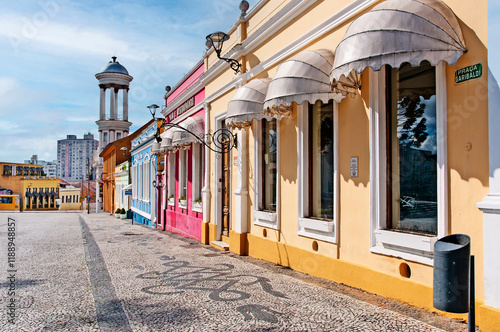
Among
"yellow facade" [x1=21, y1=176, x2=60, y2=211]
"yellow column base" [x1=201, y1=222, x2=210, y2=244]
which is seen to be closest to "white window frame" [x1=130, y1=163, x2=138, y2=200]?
"yellow column base" [x1=201, y1=222, x2=210, y2=244]

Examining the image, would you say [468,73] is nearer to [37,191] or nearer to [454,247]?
[454,247]

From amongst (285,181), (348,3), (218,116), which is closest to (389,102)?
(348,3)

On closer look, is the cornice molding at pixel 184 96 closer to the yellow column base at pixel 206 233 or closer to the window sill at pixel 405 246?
the yellow column base at pixel 206 233

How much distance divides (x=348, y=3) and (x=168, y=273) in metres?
5.52

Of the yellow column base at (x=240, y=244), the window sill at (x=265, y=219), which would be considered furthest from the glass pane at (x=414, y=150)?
the yellow column base at (x=240, y=244)

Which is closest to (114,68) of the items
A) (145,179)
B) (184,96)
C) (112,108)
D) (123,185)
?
(112,108)

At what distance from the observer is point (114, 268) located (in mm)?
8461

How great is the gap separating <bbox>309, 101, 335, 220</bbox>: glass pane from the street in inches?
48.2

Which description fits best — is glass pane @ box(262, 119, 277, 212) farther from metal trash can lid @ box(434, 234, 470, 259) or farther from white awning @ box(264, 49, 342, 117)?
metal trash can lid @ box(434, 234, 470, 259)

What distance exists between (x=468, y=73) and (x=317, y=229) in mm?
3501

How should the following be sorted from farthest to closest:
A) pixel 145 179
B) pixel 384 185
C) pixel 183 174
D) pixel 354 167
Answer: pixel 145 179 → pixel 183 174 → pixel 354 167 → pixel 384 185

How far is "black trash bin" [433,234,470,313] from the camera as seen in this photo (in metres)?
3.07

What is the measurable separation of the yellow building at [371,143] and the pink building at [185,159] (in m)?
4.08

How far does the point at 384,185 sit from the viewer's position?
5.71 metres
